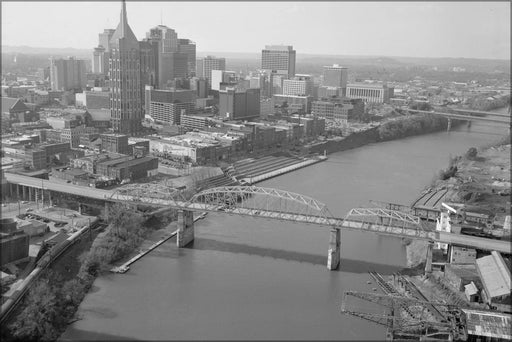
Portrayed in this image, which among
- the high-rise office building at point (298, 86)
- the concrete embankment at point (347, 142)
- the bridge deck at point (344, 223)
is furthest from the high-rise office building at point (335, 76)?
the bridge deck at point (344, 223)

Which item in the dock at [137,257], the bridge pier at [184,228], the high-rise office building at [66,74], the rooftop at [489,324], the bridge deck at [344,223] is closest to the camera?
the rooftop at [489,324]

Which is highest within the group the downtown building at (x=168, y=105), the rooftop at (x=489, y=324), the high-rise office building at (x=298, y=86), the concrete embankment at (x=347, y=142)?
the high-rise office building at (x=298, y=86)

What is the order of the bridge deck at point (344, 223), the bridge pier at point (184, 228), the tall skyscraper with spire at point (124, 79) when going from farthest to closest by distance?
the tall skyscraper with spire at point (124, 79)
the bridge pier at point (184, 228)
the bridge deck at point (344, 223)

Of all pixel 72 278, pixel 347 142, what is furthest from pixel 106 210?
pixel 347 142

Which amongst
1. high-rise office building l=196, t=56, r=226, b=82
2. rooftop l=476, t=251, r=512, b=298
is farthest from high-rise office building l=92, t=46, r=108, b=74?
rooftop l=476, t=251, r=512, b=298

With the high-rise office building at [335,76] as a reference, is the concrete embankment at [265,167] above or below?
below

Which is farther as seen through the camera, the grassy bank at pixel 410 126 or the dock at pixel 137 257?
the grassy bank at pixel 410 126

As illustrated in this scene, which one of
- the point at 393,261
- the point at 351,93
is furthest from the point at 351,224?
the point at 351,93

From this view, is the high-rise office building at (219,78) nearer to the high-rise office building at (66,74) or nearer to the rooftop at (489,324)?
the high-rise office building at (66,74)
